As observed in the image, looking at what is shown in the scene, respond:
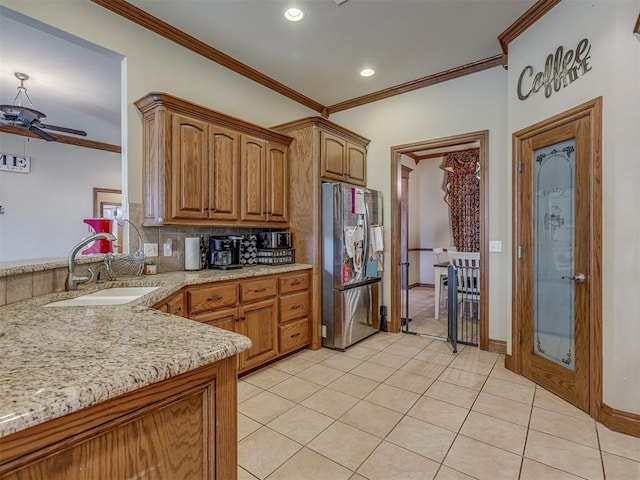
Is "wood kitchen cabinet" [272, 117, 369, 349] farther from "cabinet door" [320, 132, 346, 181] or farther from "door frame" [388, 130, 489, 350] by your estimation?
"door frame" [388, 130, 489, 350]

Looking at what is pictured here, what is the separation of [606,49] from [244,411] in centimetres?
331

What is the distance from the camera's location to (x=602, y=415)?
2053mm

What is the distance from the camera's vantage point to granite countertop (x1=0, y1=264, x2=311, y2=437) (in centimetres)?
65

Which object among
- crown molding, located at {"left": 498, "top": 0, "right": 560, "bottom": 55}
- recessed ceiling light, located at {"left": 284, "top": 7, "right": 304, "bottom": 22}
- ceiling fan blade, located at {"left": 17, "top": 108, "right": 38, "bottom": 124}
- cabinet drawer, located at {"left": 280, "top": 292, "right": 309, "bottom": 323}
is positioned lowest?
cabinet drawer, located at {"left": 280, "top": 292, "right": 309, "bottom": 323}

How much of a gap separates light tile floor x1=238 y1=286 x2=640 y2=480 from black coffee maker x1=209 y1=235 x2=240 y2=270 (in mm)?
1011

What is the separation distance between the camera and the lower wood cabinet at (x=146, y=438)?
638 mm

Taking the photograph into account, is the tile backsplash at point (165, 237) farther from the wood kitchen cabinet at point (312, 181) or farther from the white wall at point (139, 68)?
the wood kitchen cabinet at point (312, 181)

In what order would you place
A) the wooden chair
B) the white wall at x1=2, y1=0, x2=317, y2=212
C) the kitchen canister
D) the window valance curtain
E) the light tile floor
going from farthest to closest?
the window valance curtain < the wooden chair < the kitchen canister < the white wall at x1=2, y1=0, x2=317, y2=212 < the light tile floor

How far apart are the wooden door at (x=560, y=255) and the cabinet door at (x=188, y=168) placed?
8.83ft

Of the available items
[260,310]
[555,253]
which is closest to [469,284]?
[555,253]

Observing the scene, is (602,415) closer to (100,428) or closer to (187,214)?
(100,428)

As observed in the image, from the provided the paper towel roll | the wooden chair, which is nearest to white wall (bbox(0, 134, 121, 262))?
the paper towel roll

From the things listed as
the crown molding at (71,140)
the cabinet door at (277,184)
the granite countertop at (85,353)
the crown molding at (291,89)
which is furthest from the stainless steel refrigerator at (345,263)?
the crown molding at (71,140)

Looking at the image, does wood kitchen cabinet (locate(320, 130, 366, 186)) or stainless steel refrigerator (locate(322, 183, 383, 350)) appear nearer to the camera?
stainless steel refrigerator (locate(322, 183, 383, 350))
